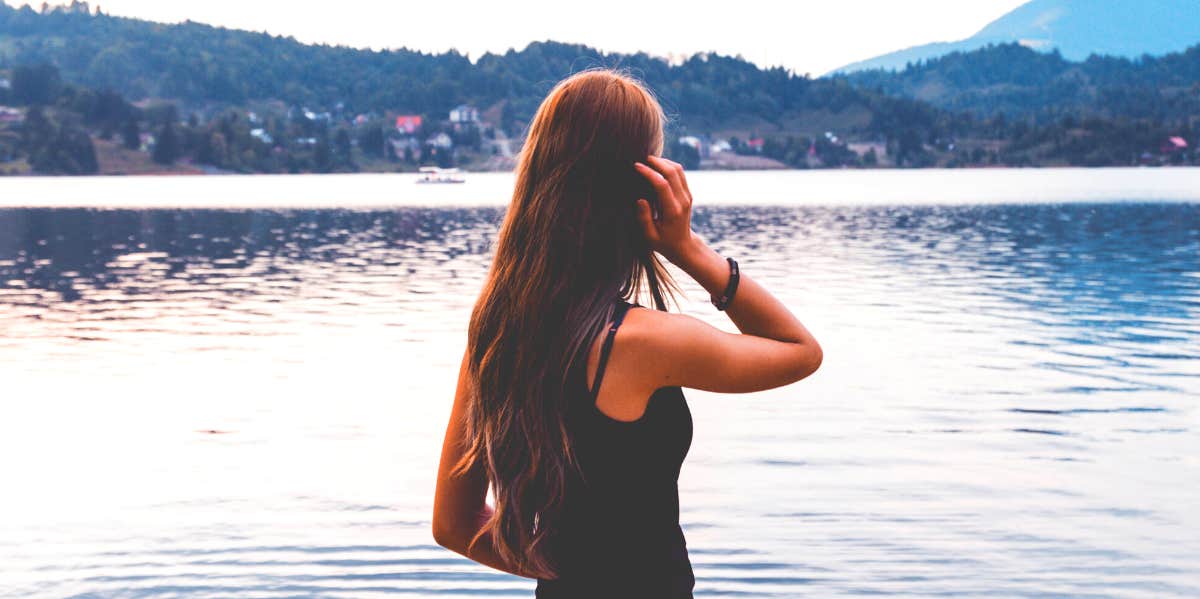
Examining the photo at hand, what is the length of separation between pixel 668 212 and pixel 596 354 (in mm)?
322

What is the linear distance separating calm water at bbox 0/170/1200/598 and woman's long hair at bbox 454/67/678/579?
588 cm

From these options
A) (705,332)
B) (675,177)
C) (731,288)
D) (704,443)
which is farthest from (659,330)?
(704,443)

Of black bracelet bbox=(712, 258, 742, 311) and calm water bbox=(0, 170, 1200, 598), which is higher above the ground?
black bracelet bbox=(712, 258, 742, 311)

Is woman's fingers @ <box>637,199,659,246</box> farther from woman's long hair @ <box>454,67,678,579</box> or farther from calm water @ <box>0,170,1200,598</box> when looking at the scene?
calm water @ <box>0,170,1200,598</box>

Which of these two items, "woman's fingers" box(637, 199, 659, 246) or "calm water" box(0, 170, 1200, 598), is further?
"calm water" box(0, 170, 1200, 598)

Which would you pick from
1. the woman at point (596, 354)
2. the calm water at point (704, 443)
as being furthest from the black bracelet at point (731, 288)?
the calm water at point (704, 443)

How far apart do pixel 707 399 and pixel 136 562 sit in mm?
8098

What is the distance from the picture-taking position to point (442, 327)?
73.4 feet

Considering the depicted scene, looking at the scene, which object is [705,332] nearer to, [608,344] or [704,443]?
[608,344]

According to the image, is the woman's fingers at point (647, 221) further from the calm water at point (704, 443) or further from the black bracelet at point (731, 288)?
the calm water at point (704, 443)

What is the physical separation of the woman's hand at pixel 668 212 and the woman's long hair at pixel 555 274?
0.14ft

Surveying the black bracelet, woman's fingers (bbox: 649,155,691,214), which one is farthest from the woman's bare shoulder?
woman's fingers (bbox: 649,155,691,214)

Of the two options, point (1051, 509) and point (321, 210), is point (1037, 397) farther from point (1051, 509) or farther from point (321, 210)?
point (321, 210)

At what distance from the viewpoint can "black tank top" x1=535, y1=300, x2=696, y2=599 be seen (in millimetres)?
2641
